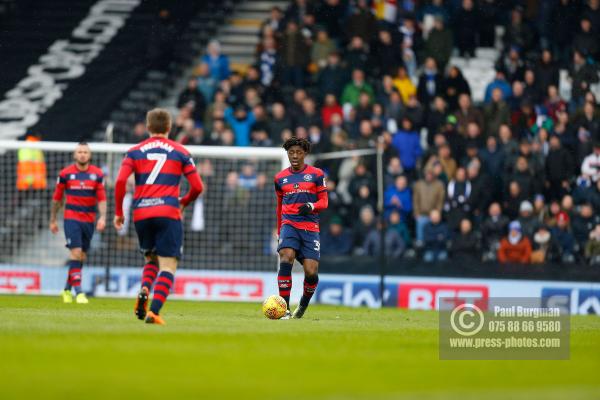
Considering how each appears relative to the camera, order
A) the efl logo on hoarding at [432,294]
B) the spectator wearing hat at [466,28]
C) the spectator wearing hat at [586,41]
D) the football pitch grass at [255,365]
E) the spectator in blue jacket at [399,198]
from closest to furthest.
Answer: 1. the football pitch grass at [255,365]
2. the efl logo on hoarding at [432,294]
3. the spectator in blue jacket at [399,198]
4. the spectator wearing hat at [586,41]
5. the spectator wearing hat at [466,28]

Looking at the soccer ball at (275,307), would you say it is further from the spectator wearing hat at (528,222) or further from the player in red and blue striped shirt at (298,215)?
the spectator wearing hat at (528,222)

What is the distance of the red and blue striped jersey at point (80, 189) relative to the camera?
17.0 meters

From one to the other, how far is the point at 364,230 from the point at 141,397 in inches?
612

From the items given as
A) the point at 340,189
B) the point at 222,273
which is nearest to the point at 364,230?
the point at 340,189

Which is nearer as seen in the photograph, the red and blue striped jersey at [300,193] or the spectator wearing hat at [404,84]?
the red and blue striped jersey at [300,193]

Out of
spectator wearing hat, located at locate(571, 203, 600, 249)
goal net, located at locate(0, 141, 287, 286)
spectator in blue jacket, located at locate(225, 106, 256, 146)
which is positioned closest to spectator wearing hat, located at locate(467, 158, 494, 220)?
spectator wearing hat, located at locate(571, 203, 600, 249)

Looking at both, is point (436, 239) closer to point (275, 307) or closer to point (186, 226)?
point (186, 226)

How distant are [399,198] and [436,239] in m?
1.11

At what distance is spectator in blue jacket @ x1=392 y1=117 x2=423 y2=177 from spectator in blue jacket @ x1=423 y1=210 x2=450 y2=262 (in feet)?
5.64

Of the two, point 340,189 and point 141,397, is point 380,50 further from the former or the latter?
point 141,397

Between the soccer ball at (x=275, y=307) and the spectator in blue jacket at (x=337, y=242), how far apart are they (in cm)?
819

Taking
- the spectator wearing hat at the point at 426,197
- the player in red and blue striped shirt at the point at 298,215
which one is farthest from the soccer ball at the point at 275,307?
the spectator wearing hat at the point at 426,197

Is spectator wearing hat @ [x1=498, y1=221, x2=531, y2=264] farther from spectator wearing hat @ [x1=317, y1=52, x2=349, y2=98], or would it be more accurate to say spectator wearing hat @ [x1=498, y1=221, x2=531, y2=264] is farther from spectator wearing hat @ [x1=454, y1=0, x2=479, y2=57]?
spectator wearing hat @ [x1=454, y1=0, x2=479, y2=57]

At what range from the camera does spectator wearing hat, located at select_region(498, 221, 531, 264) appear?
70.0 ft
